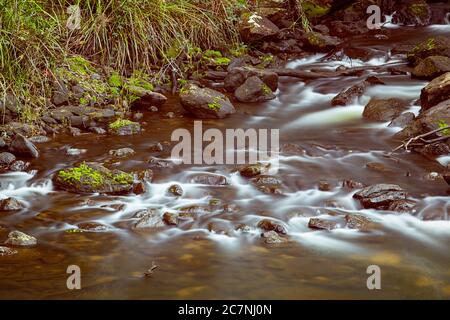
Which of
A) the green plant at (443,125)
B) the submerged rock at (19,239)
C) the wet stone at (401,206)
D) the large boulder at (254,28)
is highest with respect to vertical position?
the large boulder at (254,28)

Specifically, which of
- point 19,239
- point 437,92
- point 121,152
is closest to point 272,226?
point 19,239

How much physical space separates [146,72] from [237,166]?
3627mm

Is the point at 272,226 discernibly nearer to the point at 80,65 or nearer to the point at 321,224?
the point at 321,224

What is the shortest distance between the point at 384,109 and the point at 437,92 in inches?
32.7

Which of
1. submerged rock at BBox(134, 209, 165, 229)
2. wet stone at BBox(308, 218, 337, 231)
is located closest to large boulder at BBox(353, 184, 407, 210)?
wet stone at BBox(308, 218, 337, 231)

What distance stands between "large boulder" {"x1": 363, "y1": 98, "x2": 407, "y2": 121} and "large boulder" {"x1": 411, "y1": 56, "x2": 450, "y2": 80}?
1.13m

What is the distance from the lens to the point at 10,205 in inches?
178

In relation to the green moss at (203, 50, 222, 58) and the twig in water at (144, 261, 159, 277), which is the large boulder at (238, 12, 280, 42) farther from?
the twig in water at (144, 261, 159, 277)

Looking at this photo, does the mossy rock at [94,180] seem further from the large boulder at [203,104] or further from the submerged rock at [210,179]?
the large boulder at [203,104]

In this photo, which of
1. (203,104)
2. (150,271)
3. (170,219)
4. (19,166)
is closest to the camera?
(150,271)

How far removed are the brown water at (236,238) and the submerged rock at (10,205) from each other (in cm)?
11

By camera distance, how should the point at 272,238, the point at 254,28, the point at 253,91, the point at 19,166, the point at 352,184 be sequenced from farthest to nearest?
the point at 254,28, the point at 253,91, the point at 19,166, the point at 352,184, the point at 272,238

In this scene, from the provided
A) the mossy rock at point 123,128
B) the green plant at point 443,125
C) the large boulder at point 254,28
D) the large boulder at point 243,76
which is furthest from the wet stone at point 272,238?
the large boulder at point 254,28

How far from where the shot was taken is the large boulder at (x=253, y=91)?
27.2ft
